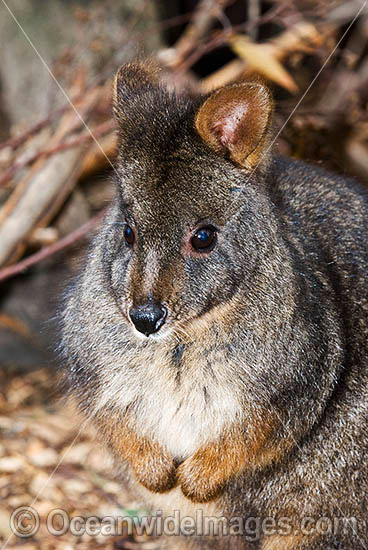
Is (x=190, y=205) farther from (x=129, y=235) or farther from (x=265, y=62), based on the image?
(x=265, y=62)

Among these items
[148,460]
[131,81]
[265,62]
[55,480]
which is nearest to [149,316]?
[148,460]

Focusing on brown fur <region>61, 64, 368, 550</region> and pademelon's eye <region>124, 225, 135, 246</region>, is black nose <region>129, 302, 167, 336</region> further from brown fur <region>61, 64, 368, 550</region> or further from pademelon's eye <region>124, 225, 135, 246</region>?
pademelon's eye <region>124, 225, 135, 246</region>

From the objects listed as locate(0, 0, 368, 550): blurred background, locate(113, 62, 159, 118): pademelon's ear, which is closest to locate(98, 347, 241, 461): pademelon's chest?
locate(113, 62, 159, 118): pademelon's ear

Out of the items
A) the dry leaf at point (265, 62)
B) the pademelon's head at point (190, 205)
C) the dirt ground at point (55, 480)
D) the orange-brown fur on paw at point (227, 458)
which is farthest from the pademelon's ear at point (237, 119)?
the dry leaf at point (265, 62)

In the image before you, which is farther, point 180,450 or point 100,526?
point 100,526

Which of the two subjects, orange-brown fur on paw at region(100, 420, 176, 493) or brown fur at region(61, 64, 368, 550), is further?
orange-brown fur on paw at region(100, 420, 176, 493)

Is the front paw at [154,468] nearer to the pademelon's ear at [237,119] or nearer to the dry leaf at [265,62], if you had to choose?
the pademelon's ear at [237,119]

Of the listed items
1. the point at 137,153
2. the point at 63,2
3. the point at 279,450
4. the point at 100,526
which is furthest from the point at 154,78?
the point at 63,2

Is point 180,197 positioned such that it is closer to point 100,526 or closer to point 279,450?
point 279,450
